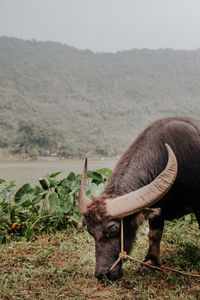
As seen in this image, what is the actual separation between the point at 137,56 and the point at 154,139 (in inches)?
2811

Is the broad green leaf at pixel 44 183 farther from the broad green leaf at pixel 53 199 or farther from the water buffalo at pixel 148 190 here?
the water buffalo at pixel 148 190

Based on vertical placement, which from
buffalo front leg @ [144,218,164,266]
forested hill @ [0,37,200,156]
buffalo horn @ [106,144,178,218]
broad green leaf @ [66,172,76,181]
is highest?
forested hill @ [0,37,200,156]

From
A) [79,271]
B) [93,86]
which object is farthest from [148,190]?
[93,86]

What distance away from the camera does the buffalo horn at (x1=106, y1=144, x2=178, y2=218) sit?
181cm

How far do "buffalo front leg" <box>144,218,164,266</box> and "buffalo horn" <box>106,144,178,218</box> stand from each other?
74cm

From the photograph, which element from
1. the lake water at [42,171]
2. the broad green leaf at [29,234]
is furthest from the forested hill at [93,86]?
the broad green leaf at [29,234]

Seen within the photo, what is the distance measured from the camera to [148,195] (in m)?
1.83

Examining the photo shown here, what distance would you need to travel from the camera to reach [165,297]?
190 cm

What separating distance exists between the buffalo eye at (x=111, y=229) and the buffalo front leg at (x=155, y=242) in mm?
692

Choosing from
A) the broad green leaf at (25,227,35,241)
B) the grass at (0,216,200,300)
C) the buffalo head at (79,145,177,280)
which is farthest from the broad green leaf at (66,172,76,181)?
the buffalo head at (79,145,177,280)

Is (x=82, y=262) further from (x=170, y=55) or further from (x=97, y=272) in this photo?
(x=170, y=55)

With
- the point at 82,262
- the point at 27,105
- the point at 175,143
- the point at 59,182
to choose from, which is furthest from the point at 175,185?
the point at 27,105

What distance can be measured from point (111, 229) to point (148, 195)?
1.16ft

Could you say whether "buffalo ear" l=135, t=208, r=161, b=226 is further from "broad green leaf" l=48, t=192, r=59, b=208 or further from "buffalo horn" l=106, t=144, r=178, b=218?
"broad green leaf" l=48, t=192, r=59, b=208
